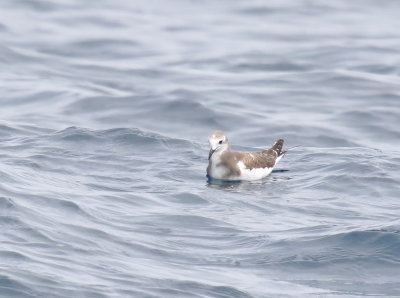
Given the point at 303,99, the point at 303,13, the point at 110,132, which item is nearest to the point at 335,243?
the point at 110,132

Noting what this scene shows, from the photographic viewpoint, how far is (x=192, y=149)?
18.0 m

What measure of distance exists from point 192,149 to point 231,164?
1.92 meters

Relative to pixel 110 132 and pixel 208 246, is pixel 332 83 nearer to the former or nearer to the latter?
pixel 110 132

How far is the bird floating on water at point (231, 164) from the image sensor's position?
16.1 metres

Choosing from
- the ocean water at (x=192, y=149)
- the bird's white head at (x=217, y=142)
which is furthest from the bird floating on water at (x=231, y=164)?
the ocean water at (x=192, y=149)

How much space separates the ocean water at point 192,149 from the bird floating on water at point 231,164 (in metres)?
0.21

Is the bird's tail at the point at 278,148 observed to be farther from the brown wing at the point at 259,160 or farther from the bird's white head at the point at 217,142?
the bird's white head at the point at 217,142

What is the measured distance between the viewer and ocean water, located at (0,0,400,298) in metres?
11.1

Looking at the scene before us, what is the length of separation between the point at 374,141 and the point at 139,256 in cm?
922

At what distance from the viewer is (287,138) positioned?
64.3 feet

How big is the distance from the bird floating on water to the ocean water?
0.69ft

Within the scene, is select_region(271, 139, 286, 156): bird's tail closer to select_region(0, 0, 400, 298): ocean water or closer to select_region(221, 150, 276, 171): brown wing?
select_region(0, 0, 400, 298): ocean water

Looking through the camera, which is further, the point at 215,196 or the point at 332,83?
the point at 332,83

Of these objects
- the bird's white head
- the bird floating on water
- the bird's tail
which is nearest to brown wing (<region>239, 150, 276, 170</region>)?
the bird floating on water
